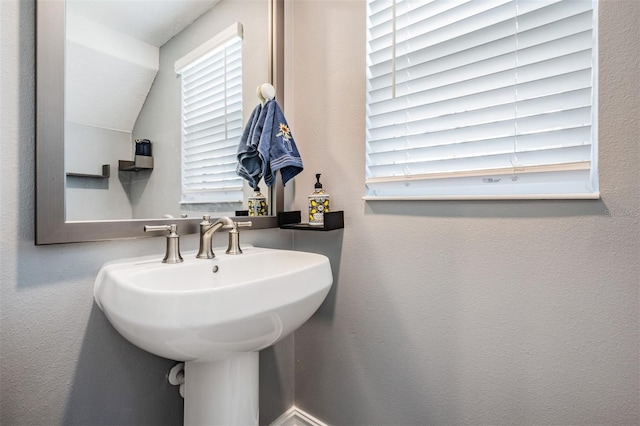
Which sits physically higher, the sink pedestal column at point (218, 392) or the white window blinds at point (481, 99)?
the white window blinds at point (481, 99)

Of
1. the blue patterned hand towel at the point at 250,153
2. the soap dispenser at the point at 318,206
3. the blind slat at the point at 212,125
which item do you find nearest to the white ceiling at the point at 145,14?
the blind slat at the point at 212,125

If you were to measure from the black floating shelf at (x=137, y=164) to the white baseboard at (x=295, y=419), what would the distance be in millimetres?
1092

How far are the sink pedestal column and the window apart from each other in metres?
0.52

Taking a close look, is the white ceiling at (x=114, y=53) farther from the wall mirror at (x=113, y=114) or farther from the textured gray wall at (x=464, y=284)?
the textured gray wall at (x=464, y=284)

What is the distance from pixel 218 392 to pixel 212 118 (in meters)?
0.90

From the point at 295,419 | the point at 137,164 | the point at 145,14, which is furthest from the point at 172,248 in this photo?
the point at 295,419

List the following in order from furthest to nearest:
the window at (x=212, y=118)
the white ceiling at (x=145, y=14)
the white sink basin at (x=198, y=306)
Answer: the window at (x=212, y=118) → the white ceiling at (x=145, y=14) → the white sink basin at (x=198, y=306)

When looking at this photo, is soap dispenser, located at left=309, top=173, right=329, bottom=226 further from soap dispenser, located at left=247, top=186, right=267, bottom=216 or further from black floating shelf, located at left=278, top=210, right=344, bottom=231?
soap dispenser, located at left=247, top=186, right=267, bottom=216

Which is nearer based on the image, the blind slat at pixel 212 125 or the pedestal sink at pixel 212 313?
the pedestal sink at pixel 212 313

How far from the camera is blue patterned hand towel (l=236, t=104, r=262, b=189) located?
112 centimetres

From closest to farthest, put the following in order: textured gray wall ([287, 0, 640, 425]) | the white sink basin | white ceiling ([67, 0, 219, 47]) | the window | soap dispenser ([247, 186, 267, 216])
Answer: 1. the white sink basin
2. textured gray wall ([287, 0, 640, 425])
3. white ceiling ([67, 0, 219, 47])
4. the window
5. soap dispenser ([247, 186, 267, 216])

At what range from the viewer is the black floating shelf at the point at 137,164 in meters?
0.87

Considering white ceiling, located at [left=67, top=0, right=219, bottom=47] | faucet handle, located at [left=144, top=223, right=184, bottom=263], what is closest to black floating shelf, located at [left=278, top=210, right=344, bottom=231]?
faucet handle, located at [left=144, top=223, right=184, bottom=263]

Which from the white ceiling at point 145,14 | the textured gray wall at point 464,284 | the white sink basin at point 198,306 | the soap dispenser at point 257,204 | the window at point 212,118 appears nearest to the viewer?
the white sink basin at point 198,306
